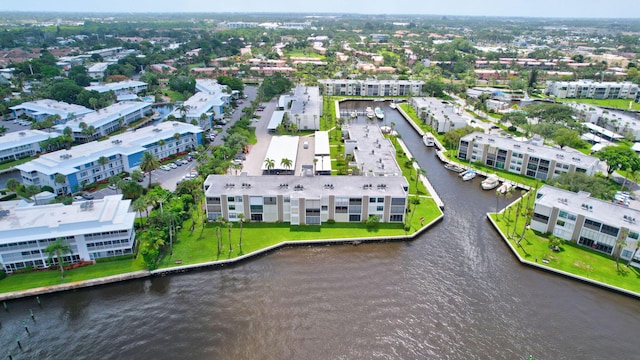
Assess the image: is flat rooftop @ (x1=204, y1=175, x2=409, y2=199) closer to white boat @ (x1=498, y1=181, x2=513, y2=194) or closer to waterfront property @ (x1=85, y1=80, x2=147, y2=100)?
white boat @ (x1=498, y1=181, x2=513, y2=194)

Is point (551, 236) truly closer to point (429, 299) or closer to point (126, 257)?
point (429, 299)

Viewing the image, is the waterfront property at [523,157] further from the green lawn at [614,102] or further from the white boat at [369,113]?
the green lawn at [614,102]

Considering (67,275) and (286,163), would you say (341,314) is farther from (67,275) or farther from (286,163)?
(286,163)

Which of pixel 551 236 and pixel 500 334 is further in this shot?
pixel 551 236

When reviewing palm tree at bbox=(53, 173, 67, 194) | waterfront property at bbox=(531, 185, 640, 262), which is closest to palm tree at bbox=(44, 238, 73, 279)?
palm tree at bbox=(53, 173, 67, 194)

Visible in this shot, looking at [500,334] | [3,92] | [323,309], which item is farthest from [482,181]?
[3,92]
